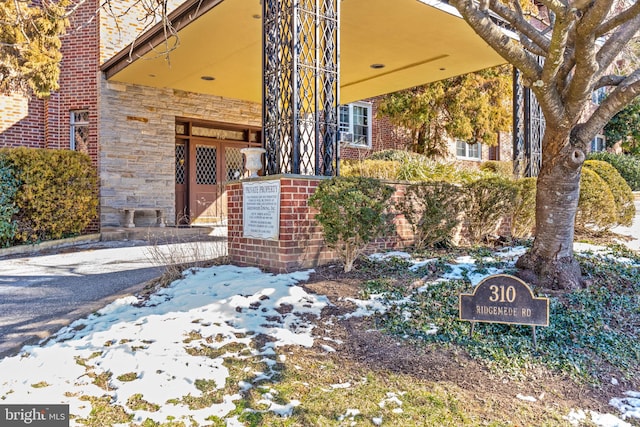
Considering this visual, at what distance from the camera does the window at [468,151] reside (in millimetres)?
18750

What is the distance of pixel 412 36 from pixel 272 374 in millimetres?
7640

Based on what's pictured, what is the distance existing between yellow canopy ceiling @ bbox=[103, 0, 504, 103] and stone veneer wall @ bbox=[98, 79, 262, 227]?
36 cm

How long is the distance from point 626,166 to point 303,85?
21.6 metres

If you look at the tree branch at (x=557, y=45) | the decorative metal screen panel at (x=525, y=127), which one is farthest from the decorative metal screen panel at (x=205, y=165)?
the tree branch at (x=557, y=45)

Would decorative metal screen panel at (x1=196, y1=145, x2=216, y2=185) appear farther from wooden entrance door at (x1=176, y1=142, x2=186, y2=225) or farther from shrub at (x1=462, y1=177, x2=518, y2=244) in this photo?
shrub at (x1=462, y1=177, x2=518, y2=244)

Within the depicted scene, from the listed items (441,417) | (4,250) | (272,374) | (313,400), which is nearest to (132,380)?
(272,374)

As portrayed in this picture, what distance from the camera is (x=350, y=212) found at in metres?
5.10

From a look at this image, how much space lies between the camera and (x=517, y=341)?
3.70m

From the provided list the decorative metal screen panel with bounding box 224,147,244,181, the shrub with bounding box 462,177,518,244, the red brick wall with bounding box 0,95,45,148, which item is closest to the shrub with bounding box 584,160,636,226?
the shrub with bounding box 462,177,518,244

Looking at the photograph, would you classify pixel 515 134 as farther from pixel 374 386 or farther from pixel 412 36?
pixel 374 386

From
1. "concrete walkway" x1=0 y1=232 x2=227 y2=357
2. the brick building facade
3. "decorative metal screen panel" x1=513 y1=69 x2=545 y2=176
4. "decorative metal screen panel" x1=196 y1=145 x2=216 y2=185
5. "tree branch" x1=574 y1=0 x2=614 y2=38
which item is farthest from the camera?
"decorative metal screen panel" x1=196 y1=145 x2=216 y2=185

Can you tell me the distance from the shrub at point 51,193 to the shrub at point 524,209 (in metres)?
8.59

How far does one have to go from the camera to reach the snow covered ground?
9.33 feet

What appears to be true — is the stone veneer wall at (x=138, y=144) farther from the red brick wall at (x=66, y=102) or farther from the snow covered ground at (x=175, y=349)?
the snow covered ground at (x=175, y=349)
